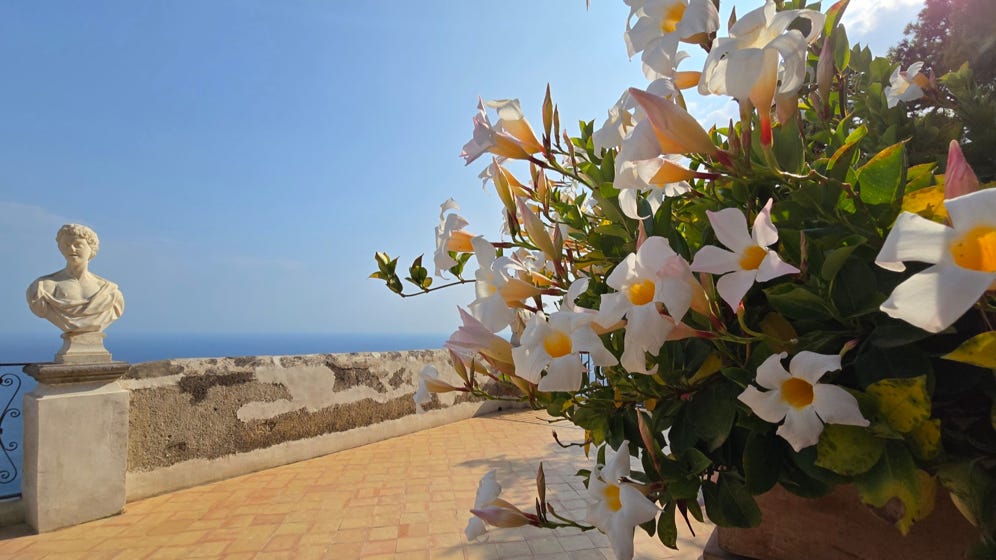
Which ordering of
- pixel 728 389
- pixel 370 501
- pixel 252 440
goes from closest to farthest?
pixel 728 389 < pixel 370 501 < pixel 252 440

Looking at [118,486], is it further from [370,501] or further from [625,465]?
[625,465]

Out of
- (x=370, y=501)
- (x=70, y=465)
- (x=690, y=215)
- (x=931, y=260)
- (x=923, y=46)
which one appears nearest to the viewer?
(x=931, y=260)

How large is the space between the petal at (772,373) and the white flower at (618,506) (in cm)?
18

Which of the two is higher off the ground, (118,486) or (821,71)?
(821,71)

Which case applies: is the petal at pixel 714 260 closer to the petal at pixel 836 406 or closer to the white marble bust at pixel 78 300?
the petal at pixel 836 406

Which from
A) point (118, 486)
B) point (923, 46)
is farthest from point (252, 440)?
point (923, 46)

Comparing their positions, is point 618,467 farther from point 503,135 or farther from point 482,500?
point 503,135

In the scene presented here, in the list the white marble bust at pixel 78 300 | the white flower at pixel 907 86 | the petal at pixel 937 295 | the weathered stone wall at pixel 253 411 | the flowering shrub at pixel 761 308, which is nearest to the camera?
the petal at pixel 937 295

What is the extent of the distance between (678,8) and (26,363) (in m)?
4.71

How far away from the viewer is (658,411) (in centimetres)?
58

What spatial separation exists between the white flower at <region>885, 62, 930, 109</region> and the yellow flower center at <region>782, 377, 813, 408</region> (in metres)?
0.72

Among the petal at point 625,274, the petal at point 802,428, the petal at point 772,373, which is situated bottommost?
the petal at point 802,428

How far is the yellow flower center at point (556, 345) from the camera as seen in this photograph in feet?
1.64

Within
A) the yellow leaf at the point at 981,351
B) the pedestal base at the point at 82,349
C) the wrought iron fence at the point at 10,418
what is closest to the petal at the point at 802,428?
the yellow leaf at the point at 981,351
